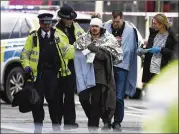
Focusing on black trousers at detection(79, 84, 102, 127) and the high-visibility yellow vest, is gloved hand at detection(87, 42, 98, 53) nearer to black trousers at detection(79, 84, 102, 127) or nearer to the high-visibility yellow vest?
the high-visibility yellow vest

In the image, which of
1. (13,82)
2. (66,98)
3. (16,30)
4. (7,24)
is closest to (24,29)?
(16,30)

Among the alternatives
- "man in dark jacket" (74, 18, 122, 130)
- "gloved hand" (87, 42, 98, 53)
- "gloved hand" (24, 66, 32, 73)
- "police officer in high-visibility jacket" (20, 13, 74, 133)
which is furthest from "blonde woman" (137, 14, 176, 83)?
"gloved hand" (24, 66, 32, 73)

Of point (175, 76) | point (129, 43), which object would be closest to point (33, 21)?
point (129, 43)

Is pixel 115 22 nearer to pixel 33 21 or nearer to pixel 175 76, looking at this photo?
pixel 33 21

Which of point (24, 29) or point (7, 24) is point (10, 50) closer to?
point (24, 29)

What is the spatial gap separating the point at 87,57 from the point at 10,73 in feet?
19.1

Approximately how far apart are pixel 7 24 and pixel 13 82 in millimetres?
1224

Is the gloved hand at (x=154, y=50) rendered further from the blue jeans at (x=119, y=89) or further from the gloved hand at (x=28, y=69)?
the gloved hand at (x=28, y=69)

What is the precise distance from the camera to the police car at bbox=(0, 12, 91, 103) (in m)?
15.6

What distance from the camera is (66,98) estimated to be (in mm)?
10883

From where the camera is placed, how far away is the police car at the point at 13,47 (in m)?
15.6

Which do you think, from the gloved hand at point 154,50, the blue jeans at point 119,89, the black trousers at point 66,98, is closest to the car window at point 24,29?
the black trousers at point 66,98

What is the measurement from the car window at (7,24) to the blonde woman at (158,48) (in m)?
5.66

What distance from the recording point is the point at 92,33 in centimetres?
1012
